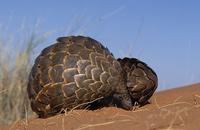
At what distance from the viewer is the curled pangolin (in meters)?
5.21

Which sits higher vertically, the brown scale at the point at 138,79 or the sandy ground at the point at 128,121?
the brown scale at the point at 138,79

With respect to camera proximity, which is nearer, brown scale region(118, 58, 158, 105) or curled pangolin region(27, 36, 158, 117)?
curled pangolin region(27, 36, 158, 117)

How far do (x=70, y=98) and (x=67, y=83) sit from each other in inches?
6.3

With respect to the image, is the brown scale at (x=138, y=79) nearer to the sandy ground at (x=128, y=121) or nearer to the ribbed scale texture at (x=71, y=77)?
the ribbed scale texture at (x=71, y=77)

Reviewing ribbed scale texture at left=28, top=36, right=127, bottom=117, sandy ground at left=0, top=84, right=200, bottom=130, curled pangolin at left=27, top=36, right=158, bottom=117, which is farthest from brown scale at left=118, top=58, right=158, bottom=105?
sandy ground at left=0, top=84, right=200, bottom=130

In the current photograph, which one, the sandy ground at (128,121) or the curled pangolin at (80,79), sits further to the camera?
the curled pangolin at (80,79)

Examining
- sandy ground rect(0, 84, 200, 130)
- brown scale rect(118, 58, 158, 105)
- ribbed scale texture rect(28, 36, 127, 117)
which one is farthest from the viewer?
Result: brown scale rect(118, 58, 158, 105)

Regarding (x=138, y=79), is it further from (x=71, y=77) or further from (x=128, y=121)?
(x=128, y=121)

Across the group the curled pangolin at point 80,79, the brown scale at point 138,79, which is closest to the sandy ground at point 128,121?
the curled pangolin at point 80,79

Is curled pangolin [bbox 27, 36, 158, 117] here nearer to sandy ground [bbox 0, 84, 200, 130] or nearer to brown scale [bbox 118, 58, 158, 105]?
brown scale [bbox 118, 58, 158, 105]

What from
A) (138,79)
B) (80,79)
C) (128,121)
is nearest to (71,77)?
(80,79)

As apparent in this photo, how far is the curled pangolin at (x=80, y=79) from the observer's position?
5215mm

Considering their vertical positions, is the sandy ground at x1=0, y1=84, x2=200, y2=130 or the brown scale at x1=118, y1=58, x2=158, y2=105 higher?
the brown scale at x1=118, y1=58, x2=158, y2=105

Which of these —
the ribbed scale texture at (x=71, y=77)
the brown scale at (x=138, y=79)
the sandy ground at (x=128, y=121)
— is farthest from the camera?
the brown scale at (x=138, y=79)
